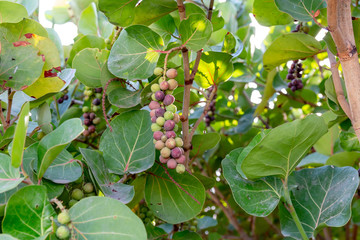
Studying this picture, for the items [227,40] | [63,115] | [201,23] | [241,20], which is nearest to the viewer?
[201,23]

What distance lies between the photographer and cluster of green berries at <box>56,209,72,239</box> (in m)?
0.63

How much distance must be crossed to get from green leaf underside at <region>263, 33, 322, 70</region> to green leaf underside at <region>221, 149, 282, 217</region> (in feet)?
1.17

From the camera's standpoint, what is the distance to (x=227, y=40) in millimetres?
1080


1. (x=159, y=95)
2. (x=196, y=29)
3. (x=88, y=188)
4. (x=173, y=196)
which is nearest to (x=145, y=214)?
(x=173, y=196)

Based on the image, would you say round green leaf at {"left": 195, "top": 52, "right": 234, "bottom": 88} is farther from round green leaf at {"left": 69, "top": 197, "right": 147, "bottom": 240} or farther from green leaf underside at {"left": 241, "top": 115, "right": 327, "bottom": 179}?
round green leaf at {"left": 69, "top": 197, "right": 147, "bottom": 240}

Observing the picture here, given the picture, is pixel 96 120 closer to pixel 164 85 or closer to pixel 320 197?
pixel 164 85

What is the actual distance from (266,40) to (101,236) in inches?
66.8

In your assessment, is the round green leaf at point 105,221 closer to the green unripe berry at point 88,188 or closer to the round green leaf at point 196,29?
the green unripe berry at point 88,188

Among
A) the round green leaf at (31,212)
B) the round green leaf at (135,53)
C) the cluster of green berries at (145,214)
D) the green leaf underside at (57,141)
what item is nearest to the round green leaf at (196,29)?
the round green leaf at (135,53)

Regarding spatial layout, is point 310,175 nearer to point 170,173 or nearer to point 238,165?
point 238,165

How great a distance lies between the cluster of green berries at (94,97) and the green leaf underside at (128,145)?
0.99ft

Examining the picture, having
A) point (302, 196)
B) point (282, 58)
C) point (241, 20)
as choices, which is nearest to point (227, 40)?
point (282, 58)

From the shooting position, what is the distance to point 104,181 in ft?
2.78

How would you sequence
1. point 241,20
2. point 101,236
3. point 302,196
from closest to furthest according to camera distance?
point 101,236 → point 302,196 → point 241,20
